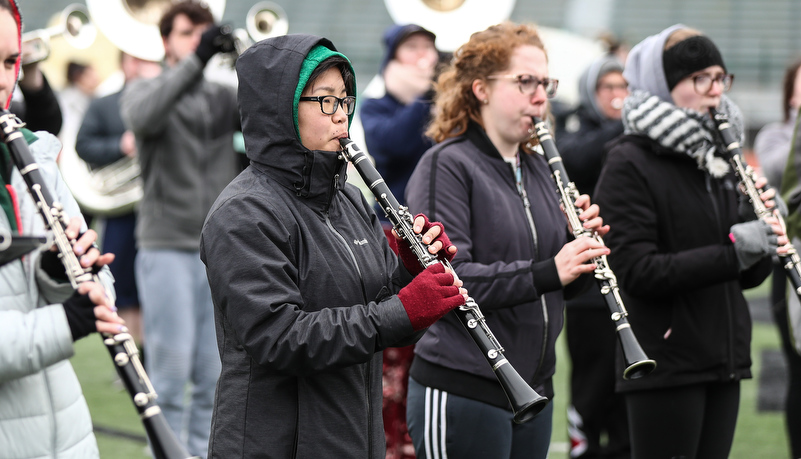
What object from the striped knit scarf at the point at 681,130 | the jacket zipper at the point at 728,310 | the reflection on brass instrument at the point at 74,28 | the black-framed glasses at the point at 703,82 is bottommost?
the jacket zipper at the point at 728,310

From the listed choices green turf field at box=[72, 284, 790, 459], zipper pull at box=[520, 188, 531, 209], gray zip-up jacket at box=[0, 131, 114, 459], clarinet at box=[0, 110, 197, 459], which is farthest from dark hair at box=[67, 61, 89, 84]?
clarinet at box=[0, 110, 197, 459]

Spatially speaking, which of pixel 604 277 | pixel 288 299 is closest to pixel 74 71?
pixel 604 277

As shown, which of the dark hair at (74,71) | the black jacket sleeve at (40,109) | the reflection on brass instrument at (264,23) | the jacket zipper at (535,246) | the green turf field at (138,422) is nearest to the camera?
→ the jacket zipper at (535,246)

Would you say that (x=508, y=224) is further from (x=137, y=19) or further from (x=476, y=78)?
(x=137, y=19)

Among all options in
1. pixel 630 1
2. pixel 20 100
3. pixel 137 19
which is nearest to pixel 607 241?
pixel 20 100

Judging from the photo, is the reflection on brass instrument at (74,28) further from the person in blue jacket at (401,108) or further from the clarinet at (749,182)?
the clarinet at (749,182)

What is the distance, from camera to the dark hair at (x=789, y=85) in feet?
17.0

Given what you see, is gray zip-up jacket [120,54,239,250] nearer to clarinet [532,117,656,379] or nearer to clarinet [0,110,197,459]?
clarinet [532,117,656,379]

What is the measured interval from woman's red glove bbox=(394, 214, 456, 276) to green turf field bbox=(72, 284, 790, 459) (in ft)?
10.4

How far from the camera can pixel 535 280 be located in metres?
2.87

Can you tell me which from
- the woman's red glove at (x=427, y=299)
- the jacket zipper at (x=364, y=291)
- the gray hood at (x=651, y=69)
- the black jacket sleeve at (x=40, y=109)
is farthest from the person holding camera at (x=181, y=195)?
the woman's red glove at (x=427, y=299)

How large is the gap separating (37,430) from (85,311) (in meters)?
0.35

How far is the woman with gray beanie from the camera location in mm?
3174

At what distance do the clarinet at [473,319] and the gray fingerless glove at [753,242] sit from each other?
1036 millimetres
